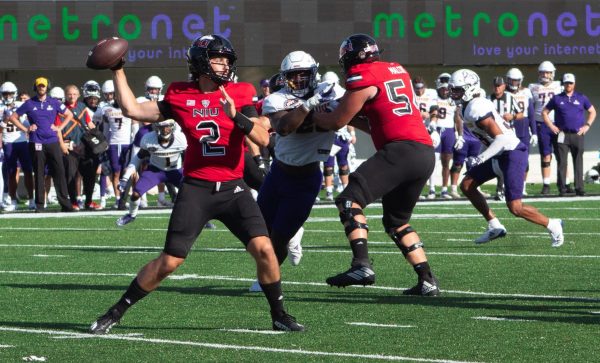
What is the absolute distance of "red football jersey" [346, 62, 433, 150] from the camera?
29.1 feet

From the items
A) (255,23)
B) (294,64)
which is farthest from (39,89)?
(294,64)

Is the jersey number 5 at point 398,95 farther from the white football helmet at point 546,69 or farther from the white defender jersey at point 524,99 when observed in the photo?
the white football helmet at point 546,69

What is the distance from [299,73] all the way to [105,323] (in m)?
2.23

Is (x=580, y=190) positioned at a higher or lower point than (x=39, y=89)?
lower

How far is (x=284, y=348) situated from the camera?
22.8 ft

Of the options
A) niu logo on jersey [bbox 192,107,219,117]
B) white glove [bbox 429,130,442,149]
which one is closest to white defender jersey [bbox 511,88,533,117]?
white glove [bbox 429,130,442,149]

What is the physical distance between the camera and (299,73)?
884 centimetres

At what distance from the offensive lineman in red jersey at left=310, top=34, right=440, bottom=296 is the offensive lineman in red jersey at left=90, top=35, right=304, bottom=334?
1150mm

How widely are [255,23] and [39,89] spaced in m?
4.26

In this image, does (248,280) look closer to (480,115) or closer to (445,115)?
(480,115)

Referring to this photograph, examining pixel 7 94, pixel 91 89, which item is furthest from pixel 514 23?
pixel 7 94

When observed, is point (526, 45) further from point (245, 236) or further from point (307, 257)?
point (245, 236)

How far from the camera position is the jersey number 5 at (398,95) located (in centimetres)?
888

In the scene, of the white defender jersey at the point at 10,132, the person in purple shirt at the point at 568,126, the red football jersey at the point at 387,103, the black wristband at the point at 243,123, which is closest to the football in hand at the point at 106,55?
the black wristband at the point at 243,123
